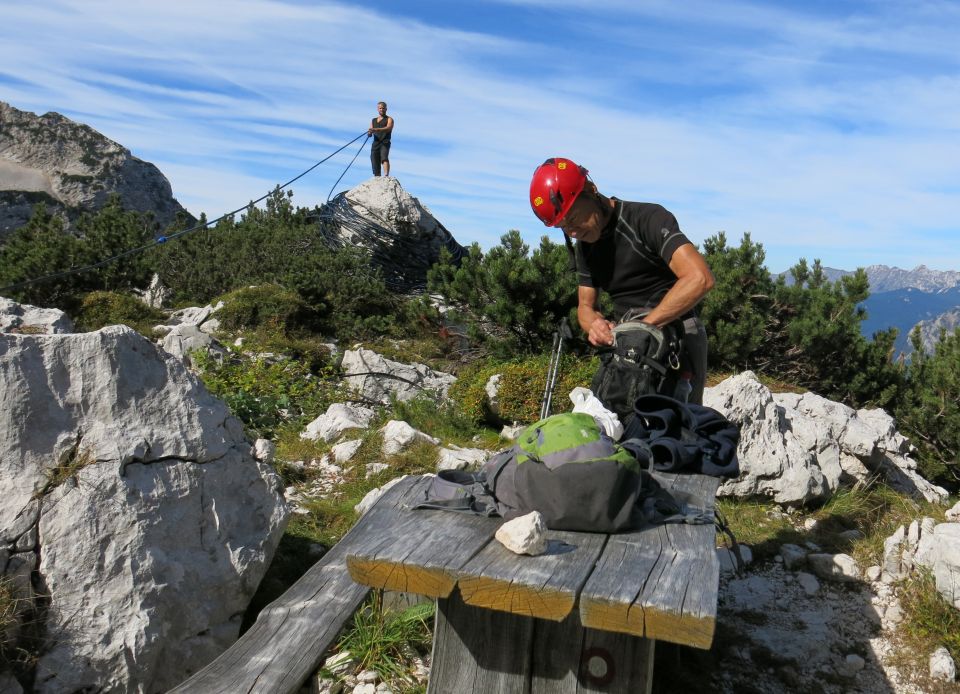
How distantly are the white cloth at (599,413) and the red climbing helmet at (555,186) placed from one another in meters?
1.00

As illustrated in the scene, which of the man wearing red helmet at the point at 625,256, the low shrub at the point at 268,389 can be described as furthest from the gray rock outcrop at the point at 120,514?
the low shrub at the point at 268,389

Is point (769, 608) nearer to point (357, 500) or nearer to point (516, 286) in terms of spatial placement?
point (357, 500)

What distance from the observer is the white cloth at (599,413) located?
10.1ft

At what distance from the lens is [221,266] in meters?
14.7

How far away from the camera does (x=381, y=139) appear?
17719mm

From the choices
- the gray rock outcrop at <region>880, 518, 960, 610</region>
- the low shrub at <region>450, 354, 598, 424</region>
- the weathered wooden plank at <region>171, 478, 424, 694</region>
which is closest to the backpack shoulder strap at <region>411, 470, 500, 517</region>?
the weathered wooden plank at <region>171, 478, 424, 694</region>

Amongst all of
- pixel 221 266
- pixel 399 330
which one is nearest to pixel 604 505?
pixel 399 330

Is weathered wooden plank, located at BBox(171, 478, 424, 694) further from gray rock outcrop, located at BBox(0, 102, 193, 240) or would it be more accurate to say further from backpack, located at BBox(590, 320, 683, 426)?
gray rock outcrop, located at BBox(0, 102, 193, 240)

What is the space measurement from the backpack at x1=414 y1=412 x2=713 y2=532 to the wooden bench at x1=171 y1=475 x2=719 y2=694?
57 mm

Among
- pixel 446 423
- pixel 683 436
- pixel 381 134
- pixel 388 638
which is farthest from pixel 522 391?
pixel 381 134

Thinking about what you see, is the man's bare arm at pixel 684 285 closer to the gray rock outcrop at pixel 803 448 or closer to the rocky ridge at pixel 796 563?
the rocky ridge at pixel 796 563

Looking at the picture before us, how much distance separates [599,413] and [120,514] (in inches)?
82.6

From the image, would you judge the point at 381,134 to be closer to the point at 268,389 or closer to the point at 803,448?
the point at 268,389

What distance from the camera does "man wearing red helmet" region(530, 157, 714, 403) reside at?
3811mm
